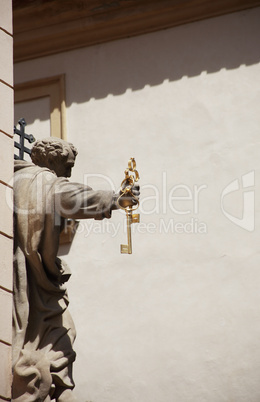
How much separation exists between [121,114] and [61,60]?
115cm

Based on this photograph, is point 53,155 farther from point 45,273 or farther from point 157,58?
point 157,58

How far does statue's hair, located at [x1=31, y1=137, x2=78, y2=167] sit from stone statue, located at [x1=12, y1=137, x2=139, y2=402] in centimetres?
21

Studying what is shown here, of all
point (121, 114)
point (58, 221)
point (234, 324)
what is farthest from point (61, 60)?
point (58, 221)

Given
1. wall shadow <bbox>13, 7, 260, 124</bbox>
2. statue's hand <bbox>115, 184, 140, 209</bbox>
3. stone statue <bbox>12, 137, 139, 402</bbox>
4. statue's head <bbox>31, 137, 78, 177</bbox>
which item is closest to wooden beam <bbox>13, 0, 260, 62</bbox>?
wall shadow <bbox>13, 7, 260, 124</bbox>

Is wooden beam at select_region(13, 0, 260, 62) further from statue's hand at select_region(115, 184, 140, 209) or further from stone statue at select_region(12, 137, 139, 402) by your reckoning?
statue's hand at select_region(115, 184, 140, 209)

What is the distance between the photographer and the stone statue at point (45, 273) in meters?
7.73

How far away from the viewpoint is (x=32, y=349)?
25.4 ft

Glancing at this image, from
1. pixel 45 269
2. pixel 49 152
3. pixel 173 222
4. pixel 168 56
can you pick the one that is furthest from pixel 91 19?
pixel 45 269

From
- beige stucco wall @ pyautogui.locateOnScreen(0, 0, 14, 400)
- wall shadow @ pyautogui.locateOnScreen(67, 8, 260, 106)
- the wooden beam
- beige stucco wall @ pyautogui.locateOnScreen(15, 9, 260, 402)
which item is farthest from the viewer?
the wooden beam

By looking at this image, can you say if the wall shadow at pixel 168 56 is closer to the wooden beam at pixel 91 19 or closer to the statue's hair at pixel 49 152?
the wooden beam at pixel 91 19

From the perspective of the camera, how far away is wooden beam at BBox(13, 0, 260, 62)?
1311 centimetres

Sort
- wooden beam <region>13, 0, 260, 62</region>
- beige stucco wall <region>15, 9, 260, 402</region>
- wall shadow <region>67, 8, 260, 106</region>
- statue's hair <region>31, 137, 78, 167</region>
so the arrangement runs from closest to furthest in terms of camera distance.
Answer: statue's hair <region>31, 137, 78, 167</region> < beige stucco wall <region>15, 9, 260, 402</region> < wall shadow <region>67, 8, 260, 106</region> < wooden beam <region>13, 0, 260, 62</region>

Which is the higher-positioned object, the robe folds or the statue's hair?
the statue's hair

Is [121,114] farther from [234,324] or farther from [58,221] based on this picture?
[58,221]
